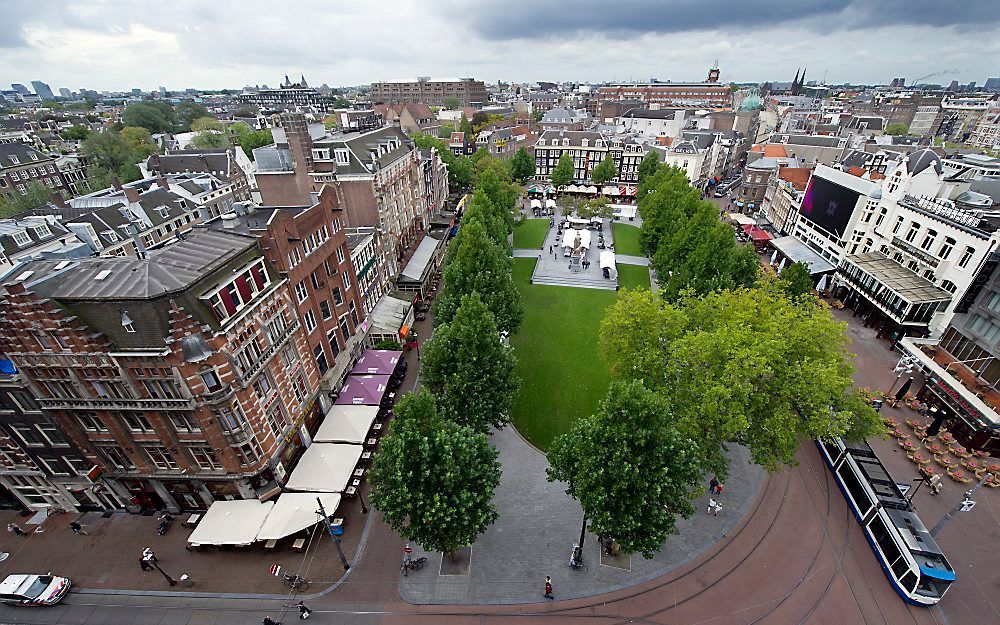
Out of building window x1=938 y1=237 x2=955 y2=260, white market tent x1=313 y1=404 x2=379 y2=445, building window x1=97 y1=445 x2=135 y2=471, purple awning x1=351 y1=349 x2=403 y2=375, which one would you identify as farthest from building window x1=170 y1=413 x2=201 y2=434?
building window x1=938 y1=237 x2=955 y2=260

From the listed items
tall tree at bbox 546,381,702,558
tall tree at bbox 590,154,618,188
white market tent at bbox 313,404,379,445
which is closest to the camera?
tall tree at bbox 546,381,702,558

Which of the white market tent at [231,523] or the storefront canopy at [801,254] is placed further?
the storefront canopy at [801,254]

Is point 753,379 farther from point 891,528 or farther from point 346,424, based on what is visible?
point 346,424

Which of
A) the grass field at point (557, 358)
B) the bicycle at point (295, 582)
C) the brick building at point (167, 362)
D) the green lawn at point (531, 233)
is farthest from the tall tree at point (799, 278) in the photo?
the bicycle at point (295, 582)

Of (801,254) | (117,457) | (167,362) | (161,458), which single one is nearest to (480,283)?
(167,362)

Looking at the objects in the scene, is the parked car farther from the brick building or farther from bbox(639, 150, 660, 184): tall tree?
bbox(639, 150, 660, 184): tall tree

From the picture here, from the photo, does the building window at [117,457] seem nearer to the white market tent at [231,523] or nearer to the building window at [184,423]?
the building window at [184,423]

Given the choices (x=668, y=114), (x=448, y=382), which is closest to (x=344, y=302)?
(x=448, y=382)
